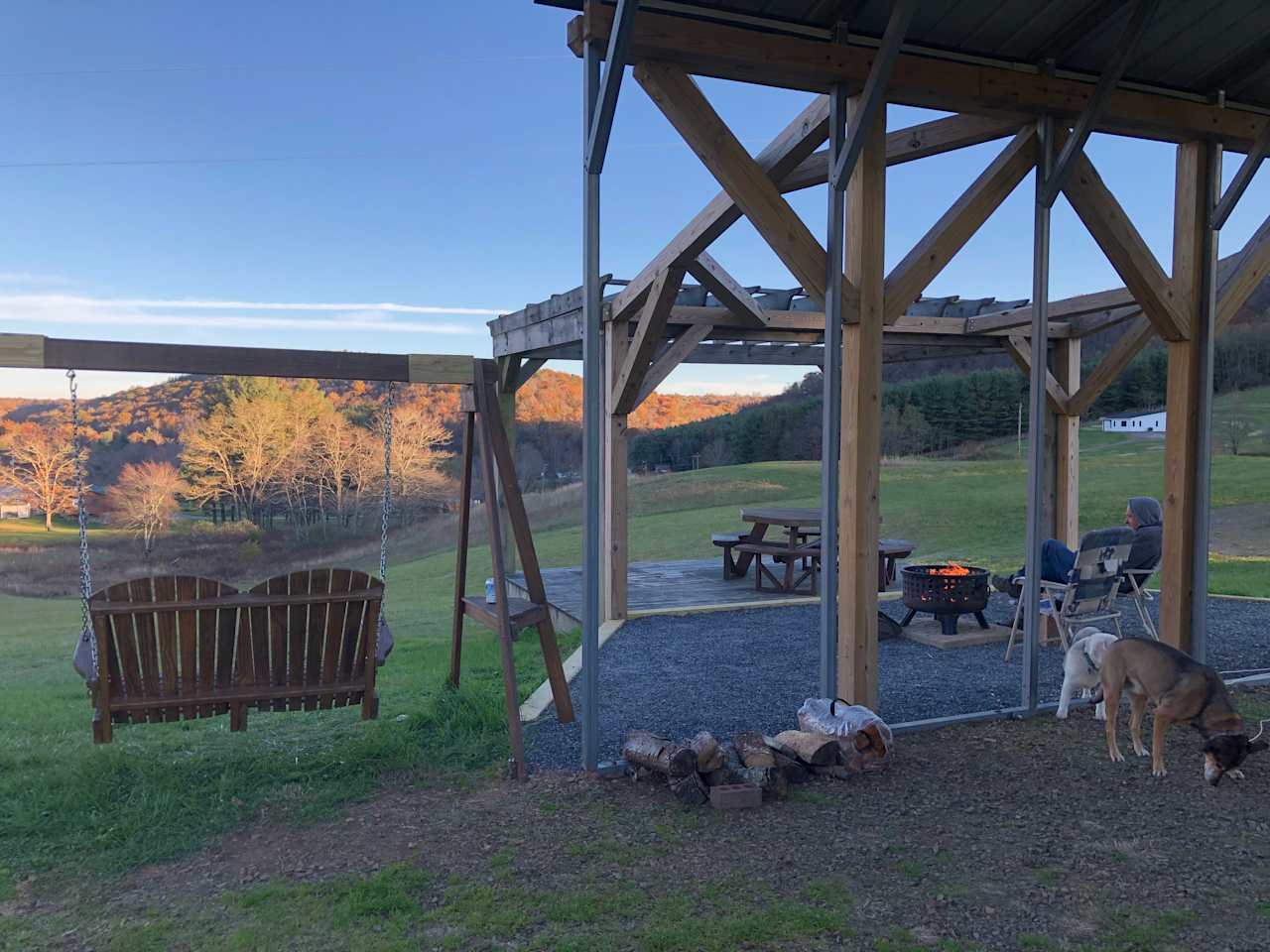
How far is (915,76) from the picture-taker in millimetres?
4285

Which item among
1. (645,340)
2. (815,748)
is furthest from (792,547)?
(815,748)

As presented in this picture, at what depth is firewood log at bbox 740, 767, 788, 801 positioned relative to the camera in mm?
3785

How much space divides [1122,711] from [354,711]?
14.4 ft

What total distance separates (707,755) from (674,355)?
4.68 meters

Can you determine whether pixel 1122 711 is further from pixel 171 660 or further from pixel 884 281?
pixel 171 660

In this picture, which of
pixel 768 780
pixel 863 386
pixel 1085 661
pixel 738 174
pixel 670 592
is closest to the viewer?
pixel 768 780

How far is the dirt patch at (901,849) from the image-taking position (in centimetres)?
281

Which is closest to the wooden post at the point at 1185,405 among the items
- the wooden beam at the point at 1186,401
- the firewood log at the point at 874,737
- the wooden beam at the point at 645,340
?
the wooden beam at the point at 1186,401

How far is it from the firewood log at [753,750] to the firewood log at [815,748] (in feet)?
0.42

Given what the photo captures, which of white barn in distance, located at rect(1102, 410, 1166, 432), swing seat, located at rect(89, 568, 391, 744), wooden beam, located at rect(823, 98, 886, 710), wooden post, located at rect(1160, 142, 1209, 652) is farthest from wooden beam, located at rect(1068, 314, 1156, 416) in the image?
white barn in distance, located at rect(1102, 410, 1166, 432)

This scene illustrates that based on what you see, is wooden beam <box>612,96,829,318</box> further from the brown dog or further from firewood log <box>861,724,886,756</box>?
the brown dog

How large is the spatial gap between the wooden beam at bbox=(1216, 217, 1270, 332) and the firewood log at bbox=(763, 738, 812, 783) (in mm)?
3569

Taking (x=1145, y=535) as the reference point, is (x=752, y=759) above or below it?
below

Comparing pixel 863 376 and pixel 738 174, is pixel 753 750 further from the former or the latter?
pixel 738 174
